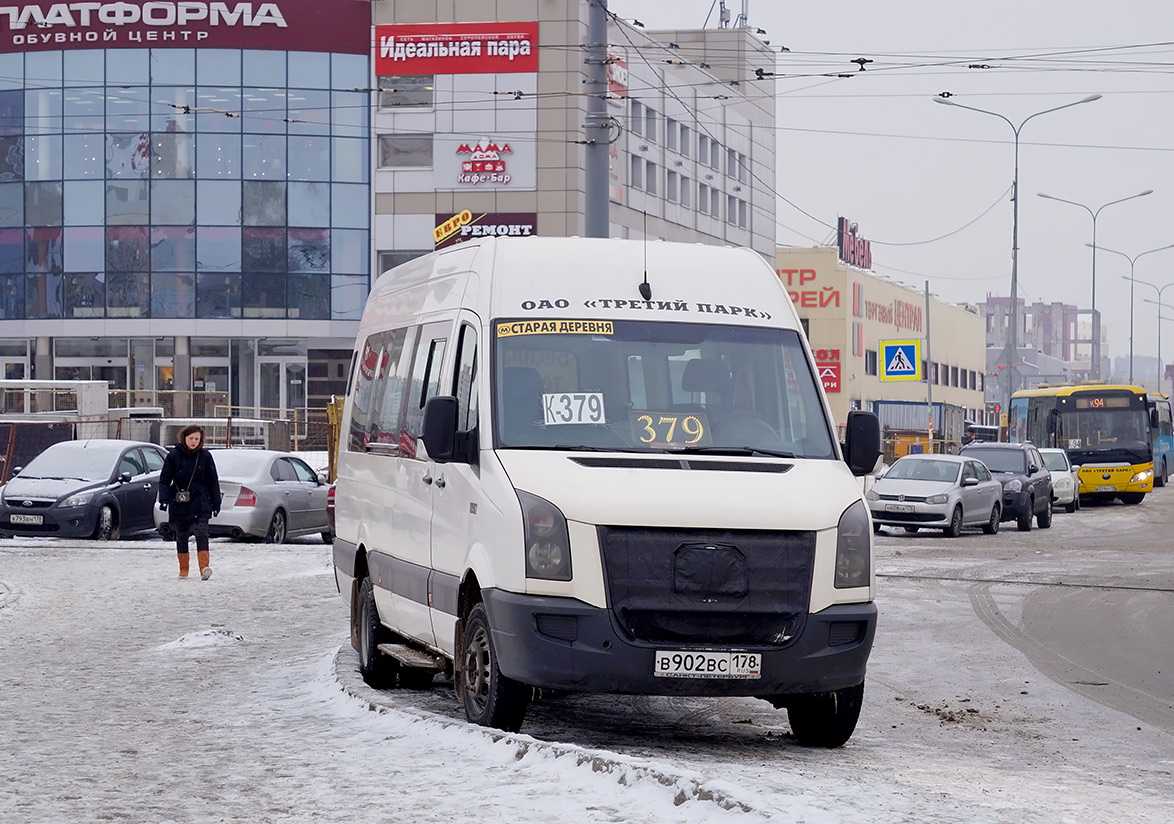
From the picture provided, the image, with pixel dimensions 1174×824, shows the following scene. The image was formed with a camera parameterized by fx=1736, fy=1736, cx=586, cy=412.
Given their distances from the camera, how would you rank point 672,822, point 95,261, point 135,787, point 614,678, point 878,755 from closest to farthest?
point 672,822 → point 135,787 → point 614,678 → point 878,755 → point 95,261

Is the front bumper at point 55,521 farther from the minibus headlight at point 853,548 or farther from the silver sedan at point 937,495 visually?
the minibus headlight at point 853,548

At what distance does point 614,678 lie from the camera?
7.71 m

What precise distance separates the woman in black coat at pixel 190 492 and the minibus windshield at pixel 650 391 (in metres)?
10.3

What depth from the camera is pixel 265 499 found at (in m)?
24.3

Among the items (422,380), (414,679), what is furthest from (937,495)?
(422,380)

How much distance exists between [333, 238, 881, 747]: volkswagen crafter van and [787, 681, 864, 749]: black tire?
11 mm

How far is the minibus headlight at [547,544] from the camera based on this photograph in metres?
7.69

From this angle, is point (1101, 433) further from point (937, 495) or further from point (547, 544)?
point (547, 544)

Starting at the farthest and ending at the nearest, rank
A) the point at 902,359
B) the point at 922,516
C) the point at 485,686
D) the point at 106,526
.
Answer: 1. the point at 902,359
2. the point at 922,516
3. the point at 106,526
4. the point at 485,686

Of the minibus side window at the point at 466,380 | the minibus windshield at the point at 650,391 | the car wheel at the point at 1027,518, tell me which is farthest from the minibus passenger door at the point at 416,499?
the car wheel at the point at 1027,518

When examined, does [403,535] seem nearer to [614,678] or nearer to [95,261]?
[614,678]

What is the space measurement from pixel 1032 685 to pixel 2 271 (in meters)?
55.7

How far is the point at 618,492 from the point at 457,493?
111 cm

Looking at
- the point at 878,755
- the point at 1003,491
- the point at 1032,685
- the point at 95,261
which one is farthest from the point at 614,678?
the point at 95,261
